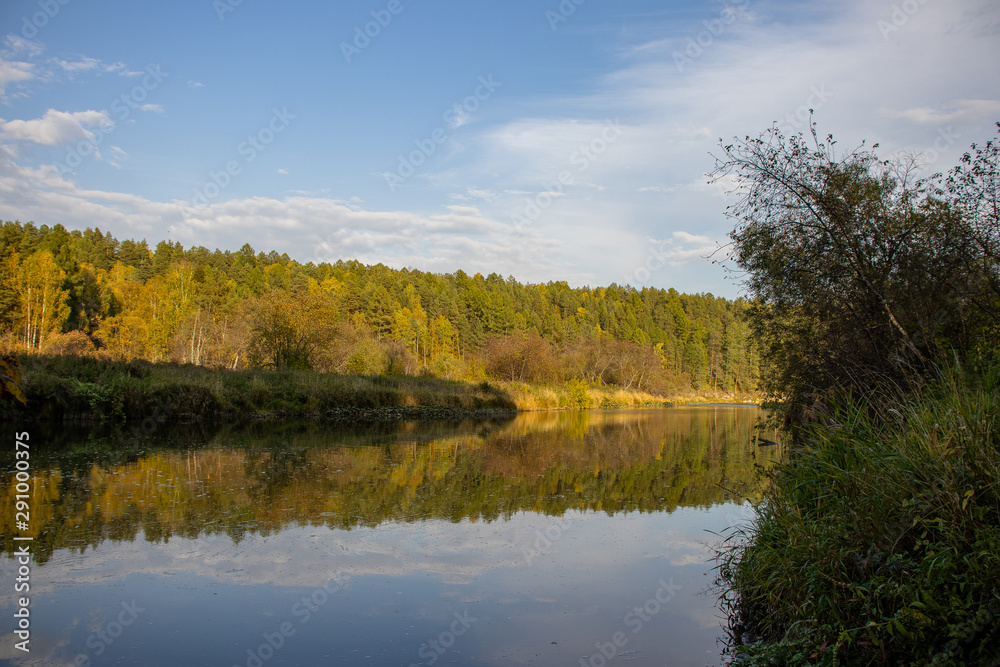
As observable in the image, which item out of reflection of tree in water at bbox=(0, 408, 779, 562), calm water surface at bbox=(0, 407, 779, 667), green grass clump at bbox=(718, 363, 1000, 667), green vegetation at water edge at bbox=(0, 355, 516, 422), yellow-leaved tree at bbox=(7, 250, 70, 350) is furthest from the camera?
yellow-leaved tree at bbox=(7, 250, 70, 350)

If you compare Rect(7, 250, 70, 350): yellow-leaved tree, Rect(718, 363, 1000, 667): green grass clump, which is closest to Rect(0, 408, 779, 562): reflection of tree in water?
Rect(718, 363, 1000, 667): green grass clump

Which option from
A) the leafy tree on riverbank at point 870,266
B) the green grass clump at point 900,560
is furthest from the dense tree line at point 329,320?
the green grass clump at point 900,560

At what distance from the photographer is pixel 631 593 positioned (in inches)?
233

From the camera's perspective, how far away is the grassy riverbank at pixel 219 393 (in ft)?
61.3

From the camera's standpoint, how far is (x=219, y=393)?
2194 centimetres

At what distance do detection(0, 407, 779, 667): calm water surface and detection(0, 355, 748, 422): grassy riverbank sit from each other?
5813 mm

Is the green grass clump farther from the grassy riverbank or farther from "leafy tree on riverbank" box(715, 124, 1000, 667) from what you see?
the grassy riverbank

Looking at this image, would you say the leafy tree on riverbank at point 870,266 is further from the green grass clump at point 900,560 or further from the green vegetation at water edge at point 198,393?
the green vegetation at water edge at point 198,393

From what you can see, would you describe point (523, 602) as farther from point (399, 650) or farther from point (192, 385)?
point (192, 385)

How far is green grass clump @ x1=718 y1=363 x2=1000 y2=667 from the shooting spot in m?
3.45

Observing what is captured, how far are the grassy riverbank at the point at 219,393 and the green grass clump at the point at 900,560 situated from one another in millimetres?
14470

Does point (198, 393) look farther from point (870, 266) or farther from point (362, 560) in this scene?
point (870, 266)

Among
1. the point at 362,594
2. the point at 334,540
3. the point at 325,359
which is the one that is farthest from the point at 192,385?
the point at 362,594

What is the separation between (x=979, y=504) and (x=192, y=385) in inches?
873
